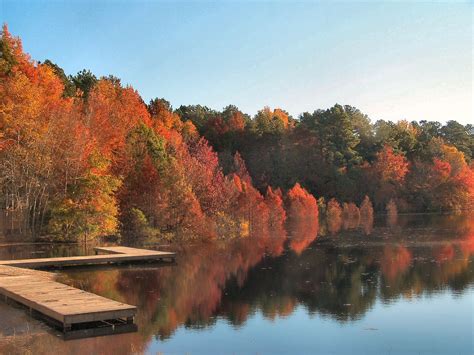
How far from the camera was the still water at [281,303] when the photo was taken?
424 inches

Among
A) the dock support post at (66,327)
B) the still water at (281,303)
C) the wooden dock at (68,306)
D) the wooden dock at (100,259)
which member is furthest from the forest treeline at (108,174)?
the dock support post at (66,327)

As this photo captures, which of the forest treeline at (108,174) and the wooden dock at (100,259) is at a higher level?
the forest treeline at (108,174)

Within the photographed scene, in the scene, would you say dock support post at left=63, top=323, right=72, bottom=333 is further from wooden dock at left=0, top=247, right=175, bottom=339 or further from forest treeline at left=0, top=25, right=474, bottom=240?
forest treeline at left=0, top=25, right=474, bottom=240

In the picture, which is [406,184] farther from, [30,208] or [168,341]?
[168,341]

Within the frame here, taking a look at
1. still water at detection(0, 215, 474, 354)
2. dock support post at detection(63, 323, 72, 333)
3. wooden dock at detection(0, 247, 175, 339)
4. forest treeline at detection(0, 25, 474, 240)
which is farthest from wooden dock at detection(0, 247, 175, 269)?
dock support post at detection(63, 323, 72, 333)

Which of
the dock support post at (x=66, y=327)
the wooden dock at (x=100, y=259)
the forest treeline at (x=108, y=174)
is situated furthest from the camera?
the forest treeline at (x=108, y=174)

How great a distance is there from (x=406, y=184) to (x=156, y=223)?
43.4 metres

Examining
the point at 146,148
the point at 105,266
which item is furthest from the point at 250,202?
the point at 105,266

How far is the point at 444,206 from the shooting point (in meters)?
68.6

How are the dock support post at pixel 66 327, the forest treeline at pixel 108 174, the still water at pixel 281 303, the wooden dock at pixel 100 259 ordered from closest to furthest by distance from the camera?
the still water at pixel 281 303
the dock support post at pixel 66 327
the wooden dock at pixel 100 259
the forest treeline at pixel 108 174

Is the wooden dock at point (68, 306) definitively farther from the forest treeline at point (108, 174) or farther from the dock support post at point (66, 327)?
the forest treeline at point (108, 174)

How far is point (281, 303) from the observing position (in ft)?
48.1

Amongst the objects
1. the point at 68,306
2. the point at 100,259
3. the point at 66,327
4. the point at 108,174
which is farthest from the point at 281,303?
the point at 108,174

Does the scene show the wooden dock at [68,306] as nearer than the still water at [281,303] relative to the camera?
No
